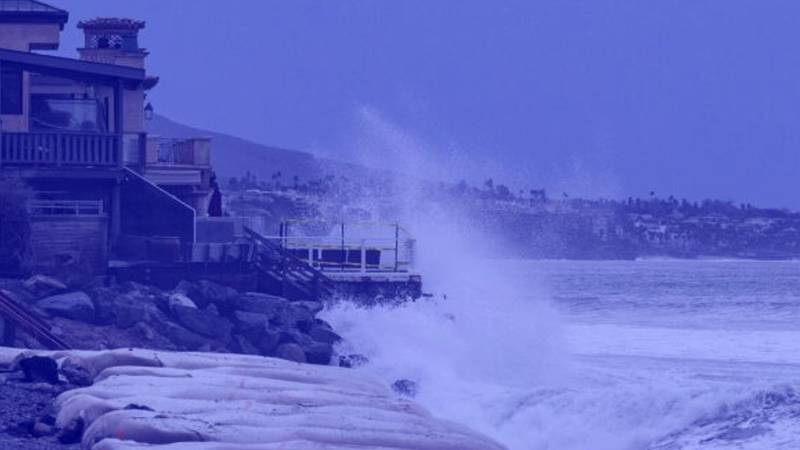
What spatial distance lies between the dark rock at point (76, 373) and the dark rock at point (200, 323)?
8.93m

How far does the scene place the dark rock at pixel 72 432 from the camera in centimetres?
1841

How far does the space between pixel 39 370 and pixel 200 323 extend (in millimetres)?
9821

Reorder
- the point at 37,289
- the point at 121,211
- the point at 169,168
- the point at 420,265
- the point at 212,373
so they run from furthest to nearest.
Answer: the point at 420,265 < the point at 169,168 < the point at 121,211 < the point at 37,289 < the point at 212,373

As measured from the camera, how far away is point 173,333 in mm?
30875

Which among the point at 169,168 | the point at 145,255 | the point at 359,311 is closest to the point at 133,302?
the point at 145,255

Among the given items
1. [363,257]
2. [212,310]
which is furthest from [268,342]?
[363,257]

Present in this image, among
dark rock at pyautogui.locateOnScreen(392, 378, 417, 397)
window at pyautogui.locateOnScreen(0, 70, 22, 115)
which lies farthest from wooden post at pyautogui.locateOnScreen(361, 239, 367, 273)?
window at pyautogui.locateOnScreen(0, 70, 22, 115)

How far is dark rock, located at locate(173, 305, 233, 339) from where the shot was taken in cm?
A: 3180

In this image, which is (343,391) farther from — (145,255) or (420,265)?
(420,265)

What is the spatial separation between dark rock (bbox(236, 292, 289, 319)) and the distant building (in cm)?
207

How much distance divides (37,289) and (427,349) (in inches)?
368

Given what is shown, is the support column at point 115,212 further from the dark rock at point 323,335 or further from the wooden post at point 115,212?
the dark rock at point 323,335

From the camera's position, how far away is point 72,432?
18516 mm

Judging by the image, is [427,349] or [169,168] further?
[169,168]
